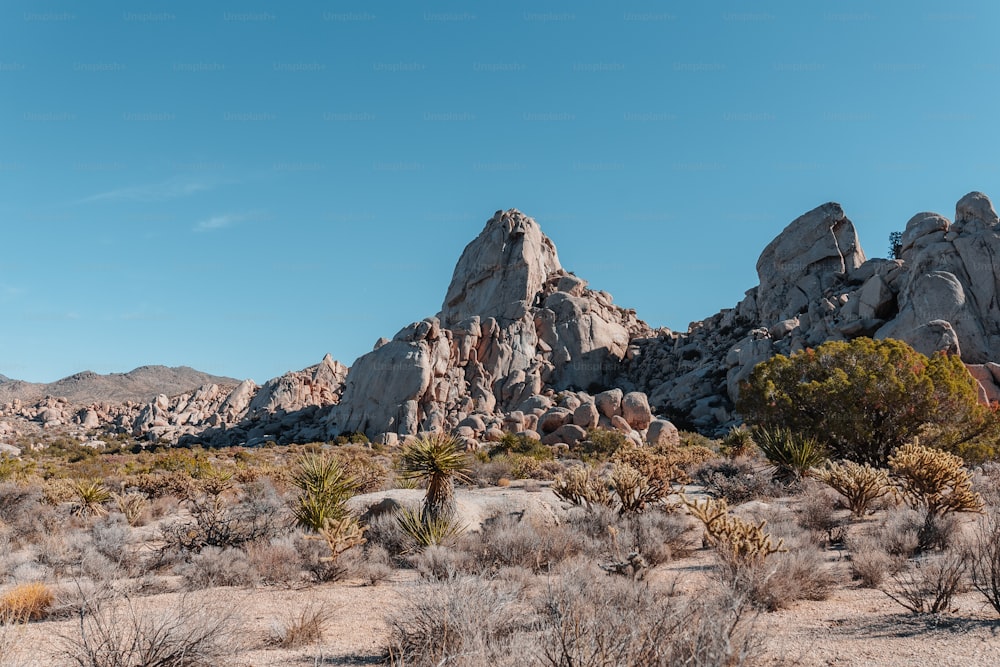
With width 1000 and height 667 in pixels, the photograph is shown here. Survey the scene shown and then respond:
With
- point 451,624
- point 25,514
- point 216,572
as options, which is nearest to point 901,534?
point 451,624

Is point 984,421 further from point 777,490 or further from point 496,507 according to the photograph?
point 496,507

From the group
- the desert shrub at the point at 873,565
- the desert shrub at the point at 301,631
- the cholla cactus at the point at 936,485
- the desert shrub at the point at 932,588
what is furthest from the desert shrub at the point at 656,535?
the desert shrub at the point at 301,631

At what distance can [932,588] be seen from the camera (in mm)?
6160

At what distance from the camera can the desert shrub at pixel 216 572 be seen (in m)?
8.37

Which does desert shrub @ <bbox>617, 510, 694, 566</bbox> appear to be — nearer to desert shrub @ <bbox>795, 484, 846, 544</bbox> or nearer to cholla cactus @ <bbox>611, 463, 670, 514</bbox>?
cholla cactus @ <bbox>611, 463, 670, 514</bbox>

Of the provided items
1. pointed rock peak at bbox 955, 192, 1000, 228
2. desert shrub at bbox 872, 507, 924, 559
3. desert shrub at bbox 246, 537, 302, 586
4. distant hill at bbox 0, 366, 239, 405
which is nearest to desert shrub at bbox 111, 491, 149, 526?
desert shrub at bbox 246, 537, 302, 586

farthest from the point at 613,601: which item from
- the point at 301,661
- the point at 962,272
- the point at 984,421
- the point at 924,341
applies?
the point at 962,272

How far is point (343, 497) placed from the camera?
12570mm

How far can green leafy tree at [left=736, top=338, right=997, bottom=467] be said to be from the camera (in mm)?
18641

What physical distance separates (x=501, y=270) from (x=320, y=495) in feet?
187

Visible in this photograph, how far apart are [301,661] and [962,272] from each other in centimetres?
5169

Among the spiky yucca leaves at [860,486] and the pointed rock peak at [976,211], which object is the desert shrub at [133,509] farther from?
the pointed rock peak at [976,211]

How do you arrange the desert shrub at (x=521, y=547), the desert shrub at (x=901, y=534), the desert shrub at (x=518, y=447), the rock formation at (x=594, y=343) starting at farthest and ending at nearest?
the rock formation at (x=594, y=343)
the desert shrub at (x=518, y=447)
the desert shrub at (x=521, y=547)
the desert shrub at (x=901, y=534)

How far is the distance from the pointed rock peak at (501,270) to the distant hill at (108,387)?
2150 inches
